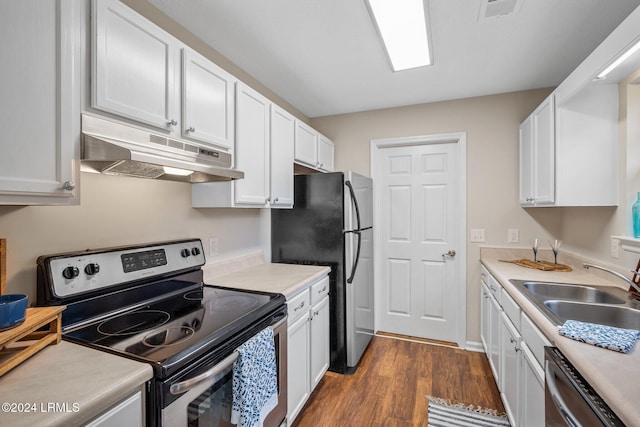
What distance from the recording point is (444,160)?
3062mm

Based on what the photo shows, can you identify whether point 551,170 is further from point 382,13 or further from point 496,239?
point 382,13

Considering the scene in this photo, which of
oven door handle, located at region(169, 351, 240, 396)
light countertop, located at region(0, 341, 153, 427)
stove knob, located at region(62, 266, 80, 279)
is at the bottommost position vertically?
oven door handle, located at region(169, 351, 240, 396)

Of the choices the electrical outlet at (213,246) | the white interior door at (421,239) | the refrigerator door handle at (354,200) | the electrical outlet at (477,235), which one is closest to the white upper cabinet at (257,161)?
the electrical outlet at (213,246)

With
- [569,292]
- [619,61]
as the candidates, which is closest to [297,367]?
[569,292]

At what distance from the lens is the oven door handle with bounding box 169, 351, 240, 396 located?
912mm

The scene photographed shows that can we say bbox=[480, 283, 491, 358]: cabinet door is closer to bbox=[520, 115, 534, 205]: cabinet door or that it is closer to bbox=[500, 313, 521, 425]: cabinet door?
bbox=[500, 313, 521, 425]: cabinet door

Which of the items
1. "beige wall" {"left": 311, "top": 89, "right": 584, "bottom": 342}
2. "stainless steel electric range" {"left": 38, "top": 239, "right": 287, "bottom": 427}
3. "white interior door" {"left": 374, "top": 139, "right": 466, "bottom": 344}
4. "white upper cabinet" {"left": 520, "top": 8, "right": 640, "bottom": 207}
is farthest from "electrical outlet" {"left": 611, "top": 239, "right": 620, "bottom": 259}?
"stainless steel electric range" {"left": 38, "top": 239, "right": 287, "bottom": 427}

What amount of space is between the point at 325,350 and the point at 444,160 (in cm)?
218

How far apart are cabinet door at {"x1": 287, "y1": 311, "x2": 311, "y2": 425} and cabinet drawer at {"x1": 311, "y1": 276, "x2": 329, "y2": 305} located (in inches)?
6.8

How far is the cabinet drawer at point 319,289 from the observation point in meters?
2.08

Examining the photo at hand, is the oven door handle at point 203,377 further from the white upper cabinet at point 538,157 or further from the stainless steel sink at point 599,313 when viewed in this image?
the white upper cabinet at point 538,157

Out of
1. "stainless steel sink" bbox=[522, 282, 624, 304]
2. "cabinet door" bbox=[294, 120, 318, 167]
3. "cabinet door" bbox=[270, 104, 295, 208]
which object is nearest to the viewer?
"stainless steel sink" bbox=[522, 282, 624, 304]

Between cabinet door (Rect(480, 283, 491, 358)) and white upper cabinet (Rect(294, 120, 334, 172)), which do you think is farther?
white upper cabinet (Rect(294, 120, 334, 172))

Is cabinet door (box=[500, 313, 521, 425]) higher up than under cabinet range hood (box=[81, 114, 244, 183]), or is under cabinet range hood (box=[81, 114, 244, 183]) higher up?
under cabinet range hood (box=[81, 114, 244, 183])
